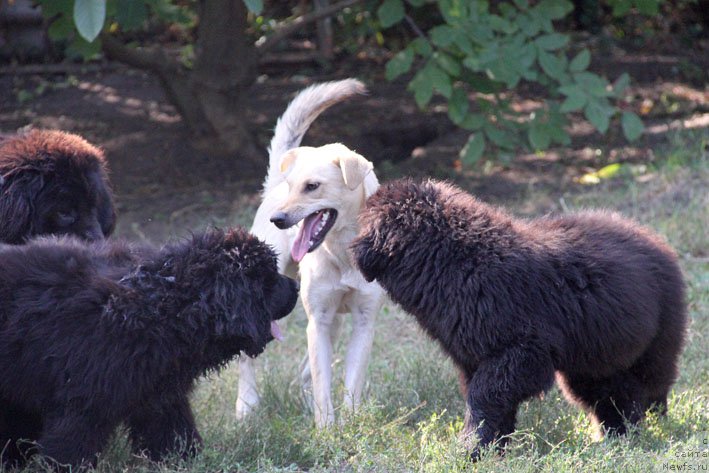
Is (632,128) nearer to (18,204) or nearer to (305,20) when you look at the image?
Result: (305,20)

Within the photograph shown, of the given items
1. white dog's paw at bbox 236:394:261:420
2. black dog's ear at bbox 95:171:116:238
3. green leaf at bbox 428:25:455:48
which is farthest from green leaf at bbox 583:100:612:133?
Answer: black dog's ear at bbox 95:171:116:238

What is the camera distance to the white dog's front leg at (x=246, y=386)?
5227 mm

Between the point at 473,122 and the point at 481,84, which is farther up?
the point at 481,84

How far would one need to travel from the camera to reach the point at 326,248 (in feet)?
15.9

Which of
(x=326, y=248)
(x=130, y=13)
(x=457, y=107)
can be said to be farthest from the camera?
(x=457, y=107)

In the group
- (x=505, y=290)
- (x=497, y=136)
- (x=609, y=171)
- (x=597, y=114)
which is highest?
(x=505, y=290)

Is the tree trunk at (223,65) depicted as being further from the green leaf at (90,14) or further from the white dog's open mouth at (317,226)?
the white dog's open mouth at (317,226)

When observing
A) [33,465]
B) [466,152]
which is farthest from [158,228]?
Answer: [33,465]

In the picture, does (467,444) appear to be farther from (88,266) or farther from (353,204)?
(88,266)

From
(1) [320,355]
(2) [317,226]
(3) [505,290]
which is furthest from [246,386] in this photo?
(3) [505,290]

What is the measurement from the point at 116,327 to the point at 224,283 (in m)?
0.44

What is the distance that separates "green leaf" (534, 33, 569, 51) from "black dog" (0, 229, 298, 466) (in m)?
3.94

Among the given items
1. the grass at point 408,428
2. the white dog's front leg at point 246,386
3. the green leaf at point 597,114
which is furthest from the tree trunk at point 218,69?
the white dog's front leg at point 246,386

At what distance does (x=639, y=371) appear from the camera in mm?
4395
